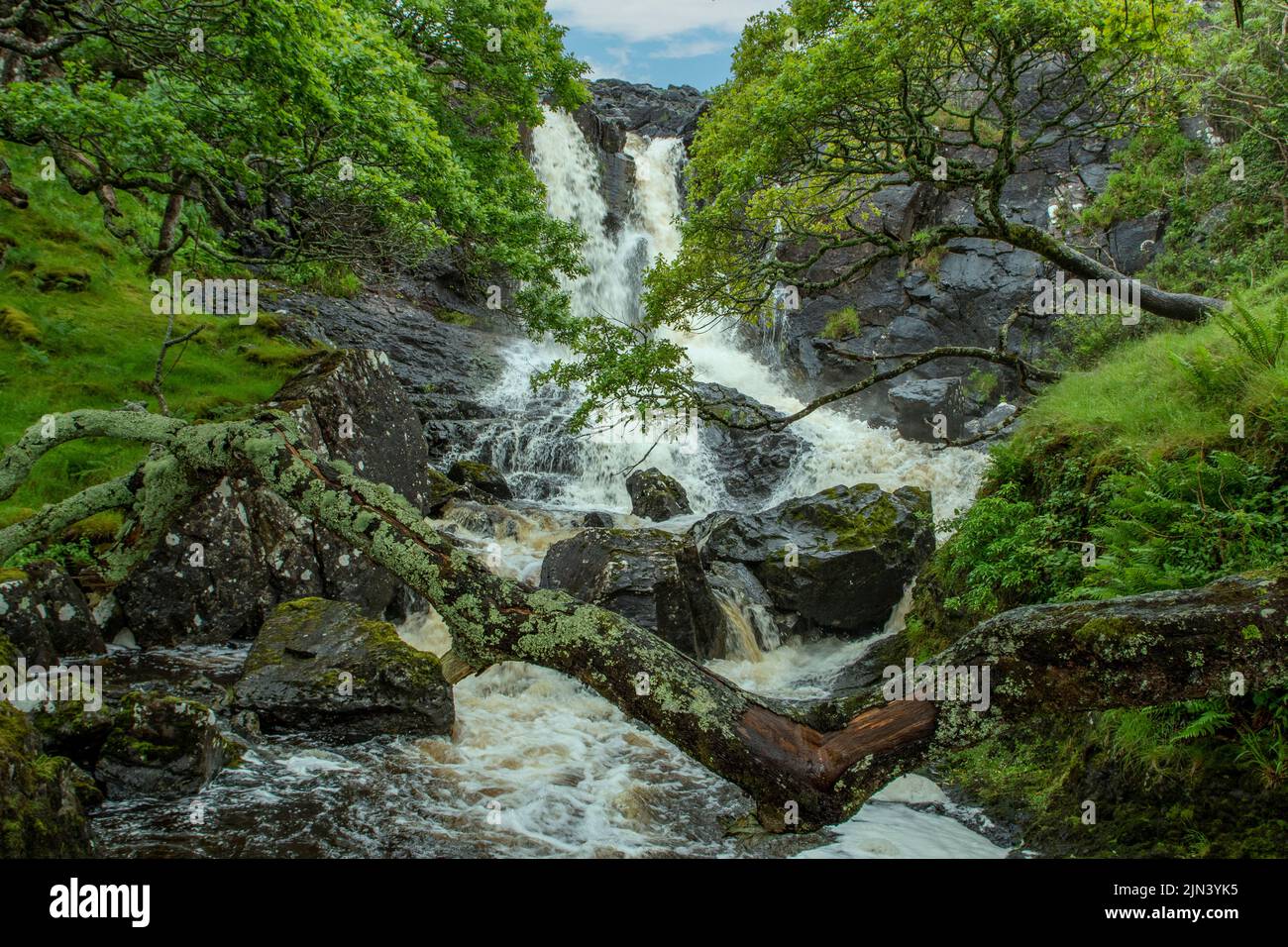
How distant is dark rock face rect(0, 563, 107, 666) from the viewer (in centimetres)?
833

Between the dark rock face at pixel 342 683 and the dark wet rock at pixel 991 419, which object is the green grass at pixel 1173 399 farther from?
the dark wet rock at pixel 991 419

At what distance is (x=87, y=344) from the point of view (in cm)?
1488

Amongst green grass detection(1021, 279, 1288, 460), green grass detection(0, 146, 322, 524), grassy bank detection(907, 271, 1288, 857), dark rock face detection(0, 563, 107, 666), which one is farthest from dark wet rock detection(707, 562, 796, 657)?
green grass detection(0, 146, 322, 524)

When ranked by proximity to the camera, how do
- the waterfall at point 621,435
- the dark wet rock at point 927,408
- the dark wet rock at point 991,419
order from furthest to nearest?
the dark wet rock at point 927,408 < the dark wet rock at point 991,419 < the waterfall at point 621,435

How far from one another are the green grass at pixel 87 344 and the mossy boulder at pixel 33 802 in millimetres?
7859

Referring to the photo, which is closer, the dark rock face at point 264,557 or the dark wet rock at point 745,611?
the dark rock face at point 264,557

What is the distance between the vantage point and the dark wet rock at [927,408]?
24797 millimetres

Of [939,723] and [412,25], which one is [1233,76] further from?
[939,723]

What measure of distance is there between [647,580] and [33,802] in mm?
8658

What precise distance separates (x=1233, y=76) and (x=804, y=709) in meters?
25.7

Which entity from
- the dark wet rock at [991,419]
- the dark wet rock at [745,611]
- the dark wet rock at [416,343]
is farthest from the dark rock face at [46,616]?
the dark wet rock at [991,419]

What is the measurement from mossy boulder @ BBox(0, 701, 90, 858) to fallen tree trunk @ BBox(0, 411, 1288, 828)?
259 cm

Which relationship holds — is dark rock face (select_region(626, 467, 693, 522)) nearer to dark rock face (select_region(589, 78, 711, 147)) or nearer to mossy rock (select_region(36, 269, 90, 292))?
mossy rock (select_region(36, 269, 90, 292))

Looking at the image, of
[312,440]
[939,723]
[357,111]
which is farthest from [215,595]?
[939,723]
